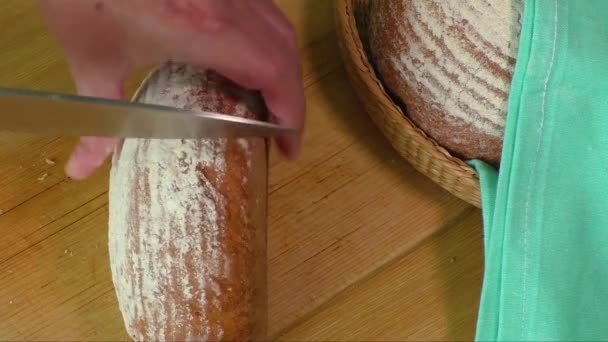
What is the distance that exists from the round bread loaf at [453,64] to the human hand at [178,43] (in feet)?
0.35

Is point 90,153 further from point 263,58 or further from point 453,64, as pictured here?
point 453,64

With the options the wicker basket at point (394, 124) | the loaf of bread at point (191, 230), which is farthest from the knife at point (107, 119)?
the wicker basket at point (394, 124)

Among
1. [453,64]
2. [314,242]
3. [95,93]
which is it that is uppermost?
[453,64]

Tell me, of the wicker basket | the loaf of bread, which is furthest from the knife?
the wicker basket

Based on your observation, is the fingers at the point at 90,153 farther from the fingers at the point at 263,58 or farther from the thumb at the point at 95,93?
the fingers at the point at 263,58

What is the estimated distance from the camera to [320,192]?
68 cm

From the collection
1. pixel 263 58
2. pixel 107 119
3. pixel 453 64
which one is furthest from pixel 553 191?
pixel 107 119

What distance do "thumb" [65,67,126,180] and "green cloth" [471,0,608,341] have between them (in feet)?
1.10

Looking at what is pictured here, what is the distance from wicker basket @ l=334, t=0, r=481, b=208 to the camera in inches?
23.4

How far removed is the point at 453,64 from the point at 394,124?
0.09 meters

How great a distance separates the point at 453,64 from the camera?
1.81 feet

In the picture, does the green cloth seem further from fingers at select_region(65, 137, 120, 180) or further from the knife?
fingers at select_region(65, 137, 120, 180)

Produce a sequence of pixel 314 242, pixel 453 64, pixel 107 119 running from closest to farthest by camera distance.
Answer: pixel 107 119 < pixel 453 64 < pixel 314 242

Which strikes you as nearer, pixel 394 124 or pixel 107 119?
pixel 107 119
